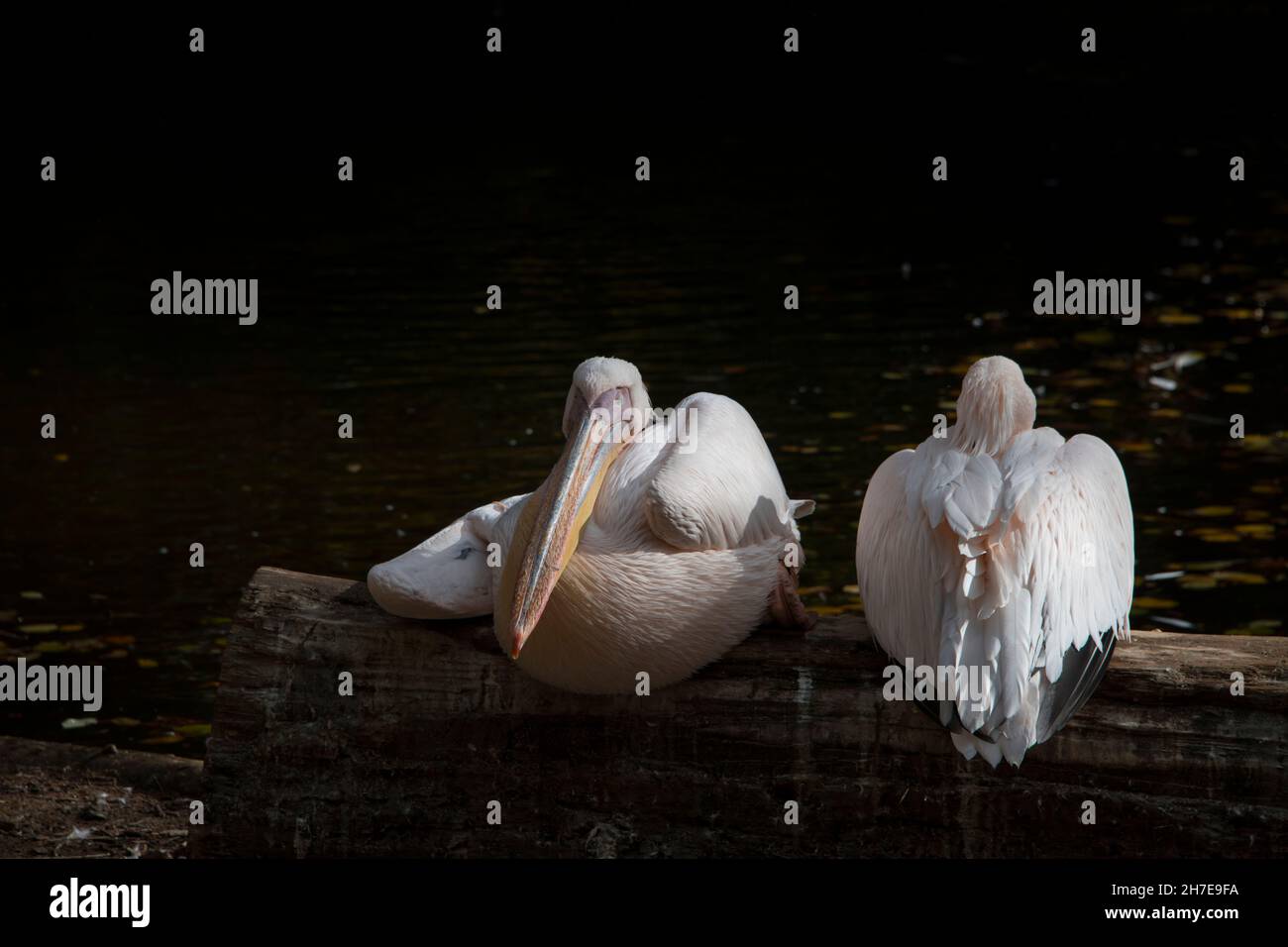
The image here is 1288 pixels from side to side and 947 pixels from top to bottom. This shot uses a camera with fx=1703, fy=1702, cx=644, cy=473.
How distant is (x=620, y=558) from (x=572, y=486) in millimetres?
227

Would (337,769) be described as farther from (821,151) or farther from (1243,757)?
(821,151)

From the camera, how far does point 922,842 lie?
138 inches

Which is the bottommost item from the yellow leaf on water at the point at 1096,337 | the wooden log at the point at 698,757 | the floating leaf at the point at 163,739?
the floating leaf at the point at 163,739

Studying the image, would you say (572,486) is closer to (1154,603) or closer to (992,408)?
(992,408)

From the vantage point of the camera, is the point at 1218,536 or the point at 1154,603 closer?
the point at 1154,603

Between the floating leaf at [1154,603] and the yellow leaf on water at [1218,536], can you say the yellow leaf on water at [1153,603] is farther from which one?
the yellow leaf on water at [1218,536]

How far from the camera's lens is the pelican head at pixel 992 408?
358 centimetres

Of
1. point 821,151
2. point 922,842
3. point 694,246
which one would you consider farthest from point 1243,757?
point 821,151

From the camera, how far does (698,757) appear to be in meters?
3.61

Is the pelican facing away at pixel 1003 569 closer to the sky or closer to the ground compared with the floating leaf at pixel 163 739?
closer to the sky

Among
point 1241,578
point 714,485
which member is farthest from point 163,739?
point 1241,578

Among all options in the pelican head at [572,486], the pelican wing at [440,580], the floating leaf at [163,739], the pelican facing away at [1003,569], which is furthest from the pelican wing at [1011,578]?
the floating leaf at [163,739]

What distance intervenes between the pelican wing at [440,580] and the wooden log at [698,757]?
60 mm

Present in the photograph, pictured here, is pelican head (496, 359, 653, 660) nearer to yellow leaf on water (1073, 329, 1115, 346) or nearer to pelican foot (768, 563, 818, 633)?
pelican foot (768, 563, 818, 633)
